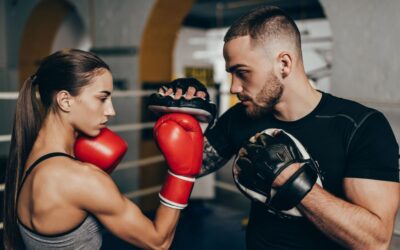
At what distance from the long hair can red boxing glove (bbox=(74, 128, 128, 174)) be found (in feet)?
0.47

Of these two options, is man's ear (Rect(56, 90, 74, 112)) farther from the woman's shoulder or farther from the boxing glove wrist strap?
the boxing glove wrist strap

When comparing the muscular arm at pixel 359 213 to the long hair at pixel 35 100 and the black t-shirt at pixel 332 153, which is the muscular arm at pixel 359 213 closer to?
the black t-shirt at pixel 332 153

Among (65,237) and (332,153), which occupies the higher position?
(332,153)

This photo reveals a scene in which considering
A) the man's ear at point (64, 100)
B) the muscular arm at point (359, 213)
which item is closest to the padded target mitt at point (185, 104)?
the man's ear at point (64, 100)

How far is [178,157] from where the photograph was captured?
4.09 feet

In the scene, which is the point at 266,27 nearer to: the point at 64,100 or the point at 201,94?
the point at 201,94

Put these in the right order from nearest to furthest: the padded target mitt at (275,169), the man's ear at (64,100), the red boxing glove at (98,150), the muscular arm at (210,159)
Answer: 1. the padded target mitt at (275,169)
2. the man's ear at (64,100)
3. the red boxing glove at (98,150)
4. the muscular arm at (210,159)

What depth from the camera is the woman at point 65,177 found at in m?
1.09

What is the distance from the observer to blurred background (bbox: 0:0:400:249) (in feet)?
7.57

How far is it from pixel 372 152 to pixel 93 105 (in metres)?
0.80

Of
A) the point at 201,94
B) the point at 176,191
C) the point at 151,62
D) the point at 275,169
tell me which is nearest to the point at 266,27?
the point at 201,94

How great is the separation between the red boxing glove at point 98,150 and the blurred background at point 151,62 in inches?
42.2

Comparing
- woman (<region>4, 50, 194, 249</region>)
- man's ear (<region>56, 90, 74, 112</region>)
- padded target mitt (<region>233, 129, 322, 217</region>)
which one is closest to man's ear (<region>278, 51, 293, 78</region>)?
padded target mitt (<region>233, 129, 322, 217</region>)

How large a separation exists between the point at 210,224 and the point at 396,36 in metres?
1.93
